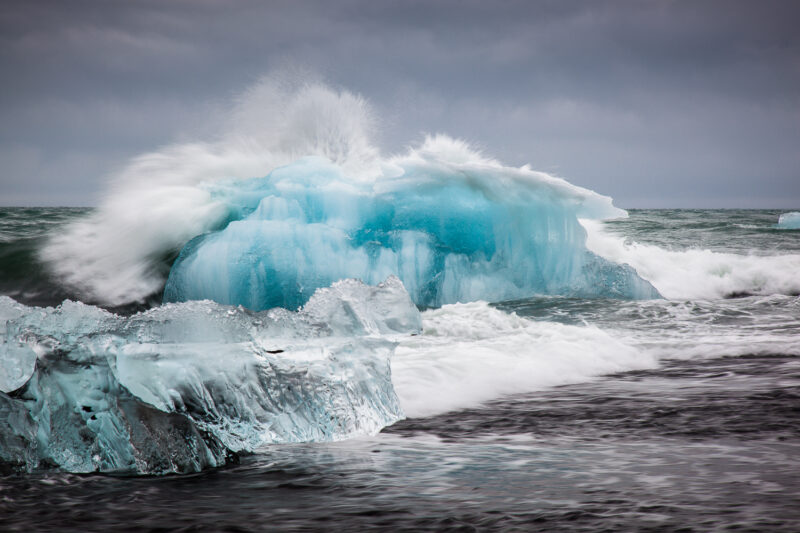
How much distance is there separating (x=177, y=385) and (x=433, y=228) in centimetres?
595

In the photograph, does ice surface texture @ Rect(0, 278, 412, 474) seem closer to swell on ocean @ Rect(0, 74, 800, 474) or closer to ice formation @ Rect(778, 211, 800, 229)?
swell on ocean @ Rect(0, 74, 800, 474)

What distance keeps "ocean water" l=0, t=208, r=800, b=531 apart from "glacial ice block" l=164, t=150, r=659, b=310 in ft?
7.61

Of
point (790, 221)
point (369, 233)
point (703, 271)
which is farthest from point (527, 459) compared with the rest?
point (790, 221)

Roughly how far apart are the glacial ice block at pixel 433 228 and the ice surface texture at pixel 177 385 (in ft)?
14.2

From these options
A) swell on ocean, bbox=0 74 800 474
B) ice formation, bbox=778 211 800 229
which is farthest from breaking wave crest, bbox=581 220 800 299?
ice formation, bbox=778 211 800 229

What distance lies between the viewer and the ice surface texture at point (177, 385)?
2664 millimetres

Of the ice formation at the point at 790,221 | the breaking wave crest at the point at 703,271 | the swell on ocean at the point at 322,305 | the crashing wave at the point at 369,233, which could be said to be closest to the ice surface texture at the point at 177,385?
the swell on ocean at the point at 322,305

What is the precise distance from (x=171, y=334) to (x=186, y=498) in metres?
0.89

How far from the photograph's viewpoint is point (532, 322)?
6789 millimetres

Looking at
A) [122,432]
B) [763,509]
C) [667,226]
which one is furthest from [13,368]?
[667,226]

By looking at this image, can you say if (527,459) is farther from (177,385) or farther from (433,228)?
(433,228)

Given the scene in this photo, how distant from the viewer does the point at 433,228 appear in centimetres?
859

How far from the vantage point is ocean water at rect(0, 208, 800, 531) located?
2129 mm

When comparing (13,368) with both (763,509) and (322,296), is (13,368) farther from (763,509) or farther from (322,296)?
(763,509)
